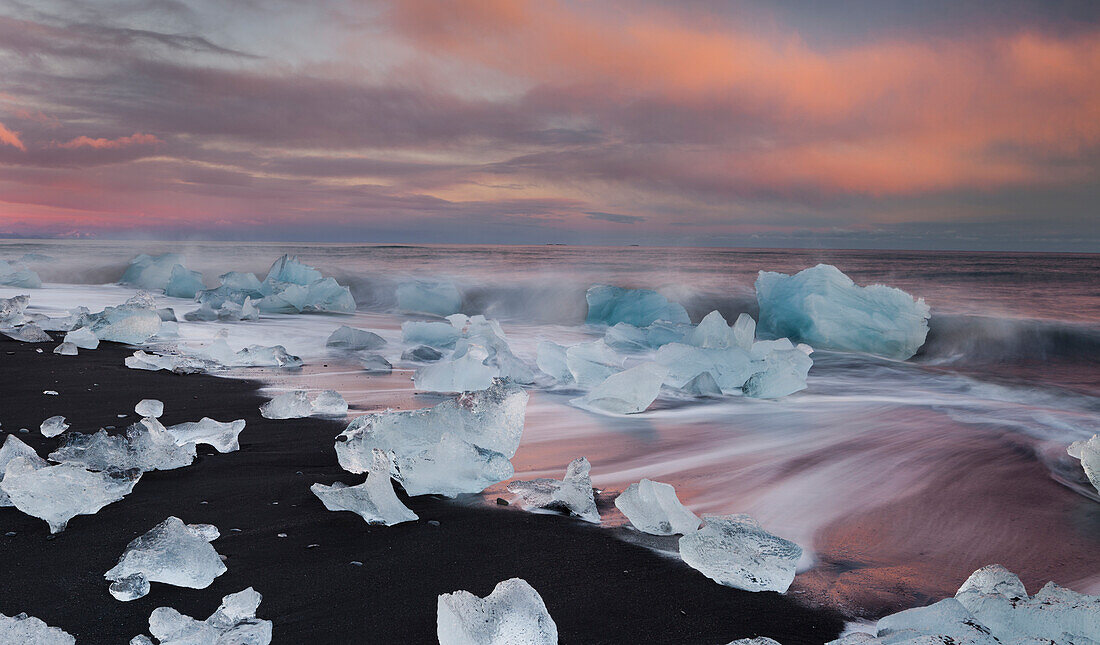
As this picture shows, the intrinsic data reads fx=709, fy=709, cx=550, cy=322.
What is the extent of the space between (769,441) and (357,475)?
189cm

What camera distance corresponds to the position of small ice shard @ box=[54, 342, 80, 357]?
15.2 ft

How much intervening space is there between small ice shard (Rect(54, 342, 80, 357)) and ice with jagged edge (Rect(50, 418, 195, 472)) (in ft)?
9.05

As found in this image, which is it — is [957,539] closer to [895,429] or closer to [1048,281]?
[895,429]

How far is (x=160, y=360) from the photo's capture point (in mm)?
4410

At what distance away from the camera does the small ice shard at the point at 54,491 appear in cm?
180

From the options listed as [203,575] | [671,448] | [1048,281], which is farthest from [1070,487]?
[1048,281]

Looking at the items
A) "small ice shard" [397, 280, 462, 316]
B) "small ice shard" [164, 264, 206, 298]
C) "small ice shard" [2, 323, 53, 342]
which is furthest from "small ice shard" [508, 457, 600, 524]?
"small ice shard" [164, 264, 206, 298]

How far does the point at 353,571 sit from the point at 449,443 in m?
0.63

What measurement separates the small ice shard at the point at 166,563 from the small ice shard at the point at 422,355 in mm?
3699

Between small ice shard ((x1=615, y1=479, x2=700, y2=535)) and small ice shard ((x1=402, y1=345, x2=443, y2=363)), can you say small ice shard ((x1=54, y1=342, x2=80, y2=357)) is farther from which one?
small ice shard ((x1=615, y1=479, x2=700, y2=535))

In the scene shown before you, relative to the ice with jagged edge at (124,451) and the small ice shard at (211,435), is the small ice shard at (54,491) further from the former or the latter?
the small ice shard at (211,435)

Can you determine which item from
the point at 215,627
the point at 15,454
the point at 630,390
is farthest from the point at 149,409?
the point at 630,390

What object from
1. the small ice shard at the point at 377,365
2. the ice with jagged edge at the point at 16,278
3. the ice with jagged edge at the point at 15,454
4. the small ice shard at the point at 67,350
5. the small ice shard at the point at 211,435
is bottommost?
the ice with jagged edge at the point at 16,278

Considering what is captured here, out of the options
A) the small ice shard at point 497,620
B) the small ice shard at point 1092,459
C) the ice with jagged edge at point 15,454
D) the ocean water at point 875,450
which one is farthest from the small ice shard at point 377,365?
the small ice shard at point 1092,459
